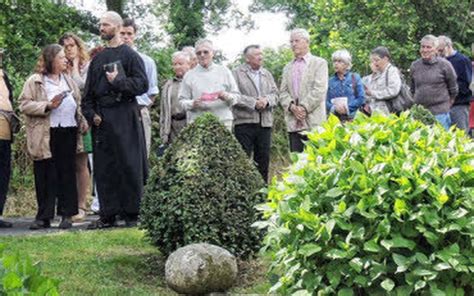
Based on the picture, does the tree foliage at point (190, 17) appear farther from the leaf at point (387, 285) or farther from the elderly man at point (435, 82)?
the leaf at point (387, 285)

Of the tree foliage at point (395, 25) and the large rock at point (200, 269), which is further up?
the tree foliage at point (395, 25)

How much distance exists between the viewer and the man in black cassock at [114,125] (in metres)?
10.1

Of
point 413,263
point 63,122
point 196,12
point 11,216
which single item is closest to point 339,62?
point 63,122

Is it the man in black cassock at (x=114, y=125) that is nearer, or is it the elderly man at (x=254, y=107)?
the man in black cassock at (x=114, y=125)

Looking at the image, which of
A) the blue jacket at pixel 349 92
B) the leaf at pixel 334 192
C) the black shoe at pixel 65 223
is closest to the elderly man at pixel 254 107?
the blue jacket at pixel 349 92

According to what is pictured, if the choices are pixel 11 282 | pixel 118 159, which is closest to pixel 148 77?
pixel 118 159

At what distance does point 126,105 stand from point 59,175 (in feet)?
3.87

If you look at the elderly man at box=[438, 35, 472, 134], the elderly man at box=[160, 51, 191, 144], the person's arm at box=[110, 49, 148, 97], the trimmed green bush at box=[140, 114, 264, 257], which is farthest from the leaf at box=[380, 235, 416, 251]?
the elderly man at box=[438, 35, 472, 134]

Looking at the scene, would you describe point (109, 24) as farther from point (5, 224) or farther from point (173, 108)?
point (5, 224)

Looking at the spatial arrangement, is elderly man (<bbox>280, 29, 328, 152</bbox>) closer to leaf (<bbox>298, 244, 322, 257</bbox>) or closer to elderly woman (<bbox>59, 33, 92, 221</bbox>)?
A: elderly woman (<bbox>59, 33, 92, 221</bbox>)

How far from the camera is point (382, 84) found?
12414mm

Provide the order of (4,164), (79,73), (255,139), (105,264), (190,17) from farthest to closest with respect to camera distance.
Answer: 1. (190,17)
2. (255,139)
3. (79,73)
4. (4,164)
5. (105,264)

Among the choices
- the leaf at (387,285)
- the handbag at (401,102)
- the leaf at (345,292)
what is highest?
the handbag at (401,102)

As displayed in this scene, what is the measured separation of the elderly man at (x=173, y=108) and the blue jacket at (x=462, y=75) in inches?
169
